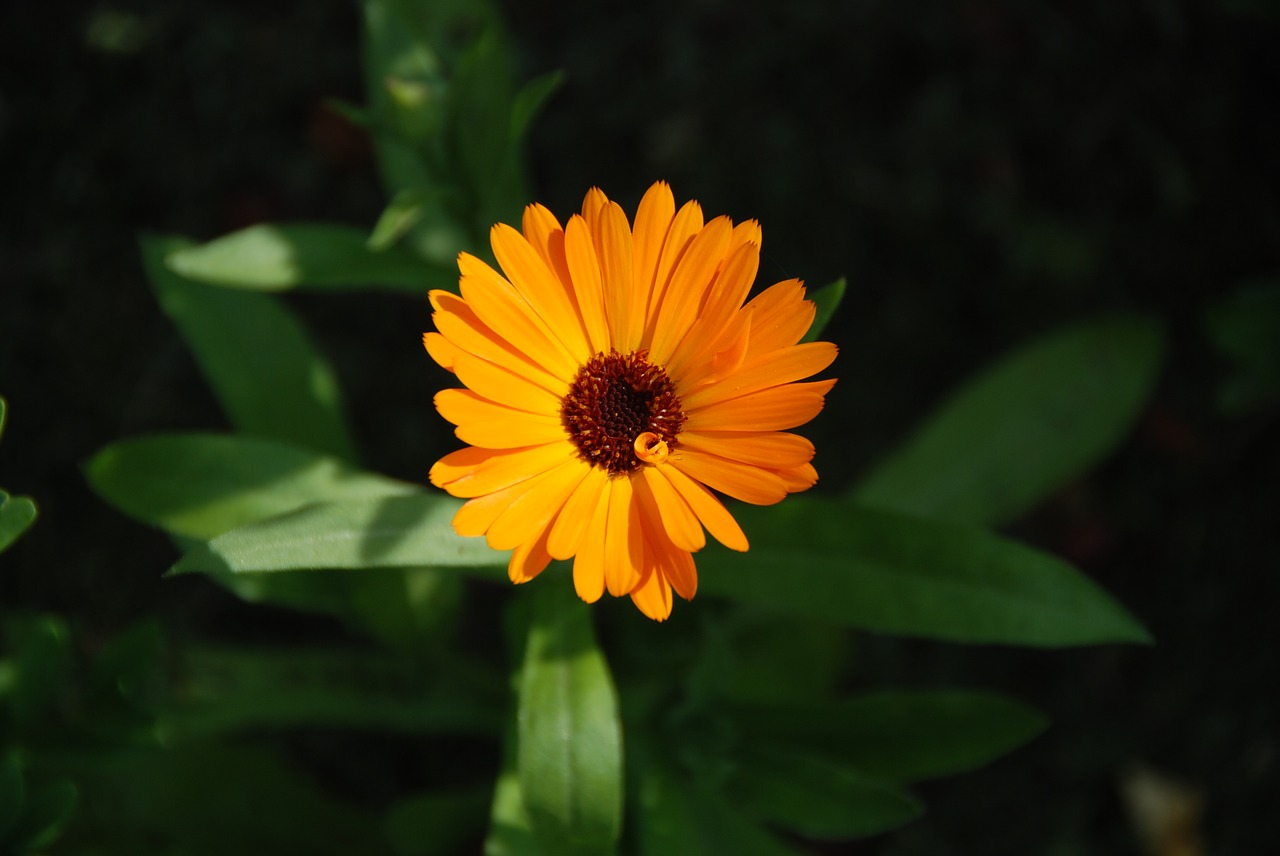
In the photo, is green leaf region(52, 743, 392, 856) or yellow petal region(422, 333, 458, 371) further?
green leaf region(52, 743, 392, 856)

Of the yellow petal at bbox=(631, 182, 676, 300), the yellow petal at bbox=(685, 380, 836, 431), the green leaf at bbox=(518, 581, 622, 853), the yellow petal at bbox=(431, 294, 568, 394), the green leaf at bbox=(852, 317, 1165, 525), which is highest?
the green leaf at bbox=(852, 317, 1165, 525)

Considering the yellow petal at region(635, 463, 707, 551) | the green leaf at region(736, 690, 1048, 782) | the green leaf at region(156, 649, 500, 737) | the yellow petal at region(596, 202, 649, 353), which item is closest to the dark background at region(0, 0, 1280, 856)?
the green leaf at region(156, 649, 500, 737)

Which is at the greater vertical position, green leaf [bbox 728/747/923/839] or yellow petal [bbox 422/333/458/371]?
yellow petal [bbox 422/333/458/371]

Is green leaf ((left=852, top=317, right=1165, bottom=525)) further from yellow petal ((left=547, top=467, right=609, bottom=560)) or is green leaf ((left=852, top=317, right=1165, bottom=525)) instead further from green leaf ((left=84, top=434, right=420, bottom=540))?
green leaf ((left=84, top=434, right=420, bottom=540))

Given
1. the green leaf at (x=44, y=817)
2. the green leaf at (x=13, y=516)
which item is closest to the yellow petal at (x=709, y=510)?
the green leaf at (x=13, y=516)

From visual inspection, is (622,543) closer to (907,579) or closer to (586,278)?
(586,278)

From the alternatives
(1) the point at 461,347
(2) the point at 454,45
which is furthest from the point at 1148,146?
(1) the point at 461,347

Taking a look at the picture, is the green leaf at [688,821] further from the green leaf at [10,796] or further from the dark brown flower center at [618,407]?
the green leaf at [10,796]
